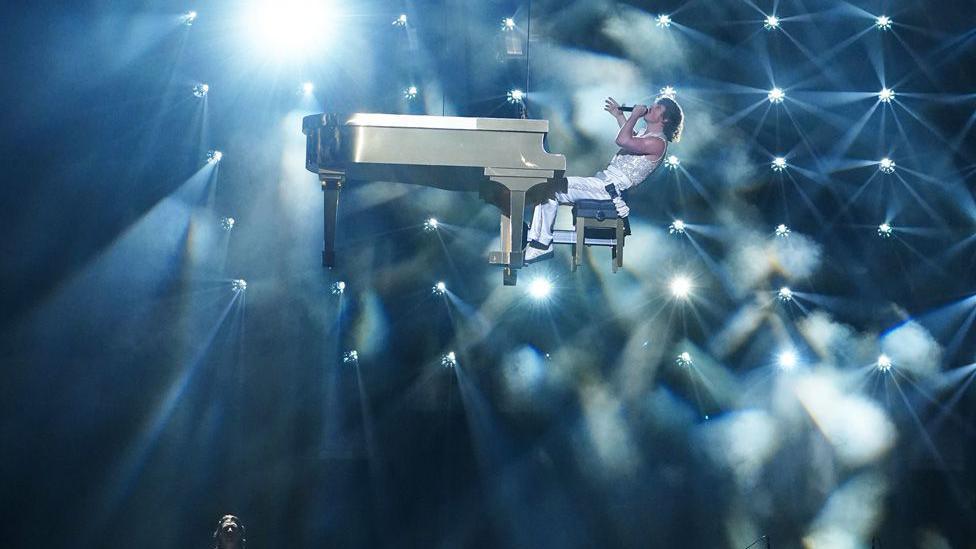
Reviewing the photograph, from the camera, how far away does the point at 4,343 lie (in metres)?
5.95

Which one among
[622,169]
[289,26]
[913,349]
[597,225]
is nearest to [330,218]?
[597,225]

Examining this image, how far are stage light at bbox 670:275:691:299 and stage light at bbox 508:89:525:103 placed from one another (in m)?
1.76

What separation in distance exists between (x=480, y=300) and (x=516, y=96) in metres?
1.51

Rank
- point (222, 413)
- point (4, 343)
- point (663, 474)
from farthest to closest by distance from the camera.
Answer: point (663, 474) → point (222, 413) → point (4, 343)

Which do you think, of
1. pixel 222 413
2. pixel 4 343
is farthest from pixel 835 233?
pixel 4 343

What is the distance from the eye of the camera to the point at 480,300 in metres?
6.86

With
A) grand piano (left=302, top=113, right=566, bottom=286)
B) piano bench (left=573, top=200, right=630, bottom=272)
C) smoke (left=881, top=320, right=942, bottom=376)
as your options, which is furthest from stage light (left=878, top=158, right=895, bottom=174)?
grand piano (left=302, top=113, right=566, bottom=286)

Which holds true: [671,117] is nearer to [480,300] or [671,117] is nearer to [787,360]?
[480,300]

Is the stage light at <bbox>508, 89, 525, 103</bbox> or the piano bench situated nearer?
the piano bench

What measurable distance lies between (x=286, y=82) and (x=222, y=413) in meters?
2.32

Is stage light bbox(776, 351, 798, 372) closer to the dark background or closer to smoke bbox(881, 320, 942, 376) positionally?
the dark background

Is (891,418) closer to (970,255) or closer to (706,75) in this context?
(970,255)

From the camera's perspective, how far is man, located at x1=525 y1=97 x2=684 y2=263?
17.4 ft

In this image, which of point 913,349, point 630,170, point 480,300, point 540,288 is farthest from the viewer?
point 913,349
